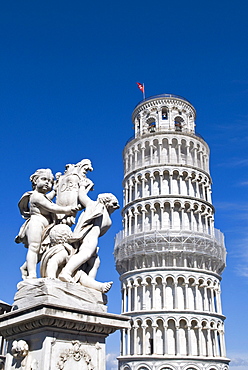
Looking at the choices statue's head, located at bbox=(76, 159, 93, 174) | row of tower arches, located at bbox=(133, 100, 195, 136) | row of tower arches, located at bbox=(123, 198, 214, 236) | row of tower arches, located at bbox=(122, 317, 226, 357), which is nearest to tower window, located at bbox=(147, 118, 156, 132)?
row of tower arches, located at bbox=(133, 100, 195, 136)

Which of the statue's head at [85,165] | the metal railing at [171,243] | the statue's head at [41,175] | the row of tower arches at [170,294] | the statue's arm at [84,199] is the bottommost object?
the statue's arm at [84,199]

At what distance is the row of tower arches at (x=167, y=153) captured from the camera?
47.8 metres

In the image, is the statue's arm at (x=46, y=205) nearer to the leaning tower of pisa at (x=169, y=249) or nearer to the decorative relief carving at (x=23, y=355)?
the decorative relief carving at (x=23, y=355)

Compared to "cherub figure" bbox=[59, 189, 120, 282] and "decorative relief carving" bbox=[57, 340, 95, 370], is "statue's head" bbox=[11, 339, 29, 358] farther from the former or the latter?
"cherub figure" bbox=[59, 189, 120, 282]

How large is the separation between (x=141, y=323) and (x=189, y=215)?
12.3 meters

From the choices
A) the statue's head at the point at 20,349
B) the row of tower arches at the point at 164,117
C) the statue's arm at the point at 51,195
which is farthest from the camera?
the row of tower arches at the point at 164,117

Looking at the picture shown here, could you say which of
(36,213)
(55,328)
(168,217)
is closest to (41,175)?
(36,213)

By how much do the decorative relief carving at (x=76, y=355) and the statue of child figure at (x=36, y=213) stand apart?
998mm

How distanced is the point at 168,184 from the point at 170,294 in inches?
471

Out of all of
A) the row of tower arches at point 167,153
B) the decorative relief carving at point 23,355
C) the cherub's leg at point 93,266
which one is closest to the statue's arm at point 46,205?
the cherub's leg at point 93,266

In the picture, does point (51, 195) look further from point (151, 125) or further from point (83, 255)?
point (151, 125)

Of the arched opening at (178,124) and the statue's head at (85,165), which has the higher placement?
the arched opening at (178,124)

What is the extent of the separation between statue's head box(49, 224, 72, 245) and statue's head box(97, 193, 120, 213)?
683mm

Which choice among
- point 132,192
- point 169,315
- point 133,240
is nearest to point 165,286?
point 169,315
